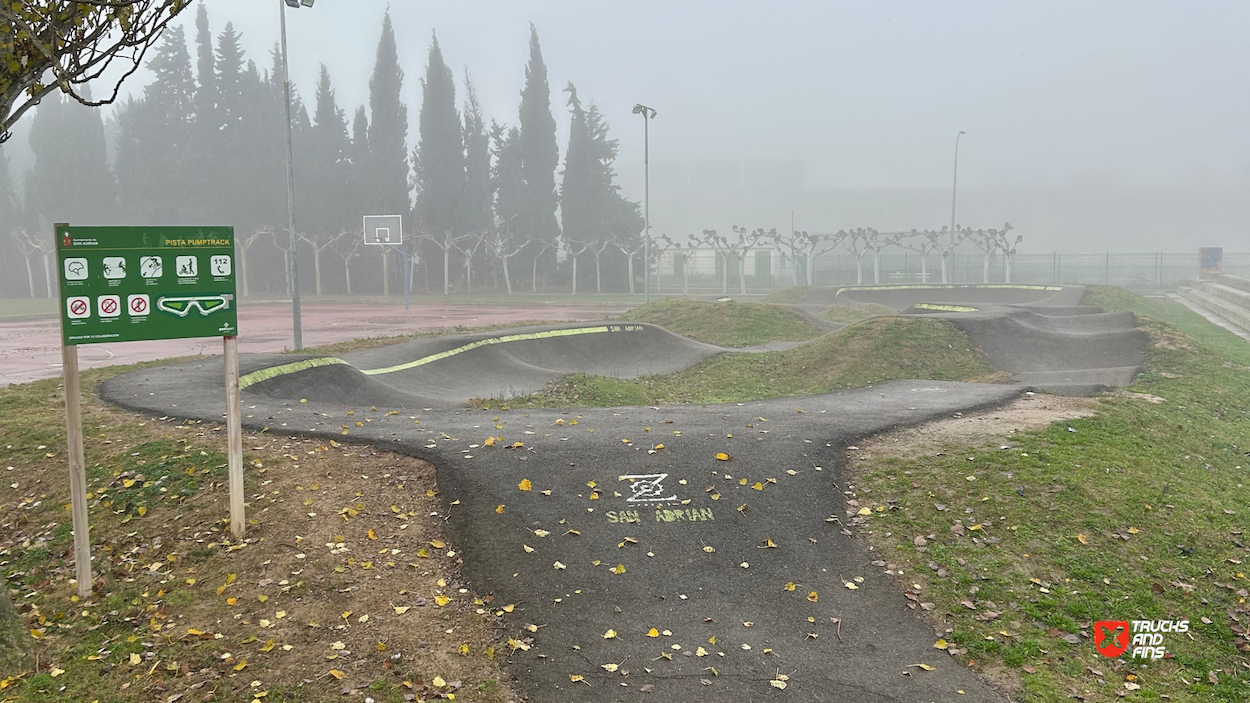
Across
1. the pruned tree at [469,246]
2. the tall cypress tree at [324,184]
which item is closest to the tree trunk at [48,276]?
the tall cypress tree at [324,184]

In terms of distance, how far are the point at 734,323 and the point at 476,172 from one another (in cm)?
4570

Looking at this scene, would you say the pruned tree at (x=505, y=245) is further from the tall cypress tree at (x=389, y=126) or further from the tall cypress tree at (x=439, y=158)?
the tall cypress tree at (x=389, y=126)

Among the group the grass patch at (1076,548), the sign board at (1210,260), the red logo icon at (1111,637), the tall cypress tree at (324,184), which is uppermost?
the tall cypress tree at (324,184)

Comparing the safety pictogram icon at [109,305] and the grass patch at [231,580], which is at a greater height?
the safety pictogram icon at [109,305]

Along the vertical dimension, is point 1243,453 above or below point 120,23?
below

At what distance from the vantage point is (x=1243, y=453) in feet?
35.7

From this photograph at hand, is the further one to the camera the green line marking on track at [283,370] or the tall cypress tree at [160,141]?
the tall cypress tree at [160,141]

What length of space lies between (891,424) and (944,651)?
17.0ft

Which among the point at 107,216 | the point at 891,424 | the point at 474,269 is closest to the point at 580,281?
the point at 474,269

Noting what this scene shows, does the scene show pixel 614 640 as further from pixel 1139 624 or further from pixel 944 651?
pixel 1139 624

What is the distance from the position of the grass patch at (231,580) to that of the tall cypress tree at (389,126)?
196 ft

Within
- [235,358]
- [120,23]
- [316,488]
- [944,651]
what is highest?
[120,23]

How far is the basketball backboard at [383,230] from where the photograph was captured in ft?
135

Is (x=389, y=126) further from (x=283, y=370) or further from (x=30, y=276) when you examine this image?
(x=283, y=370)
